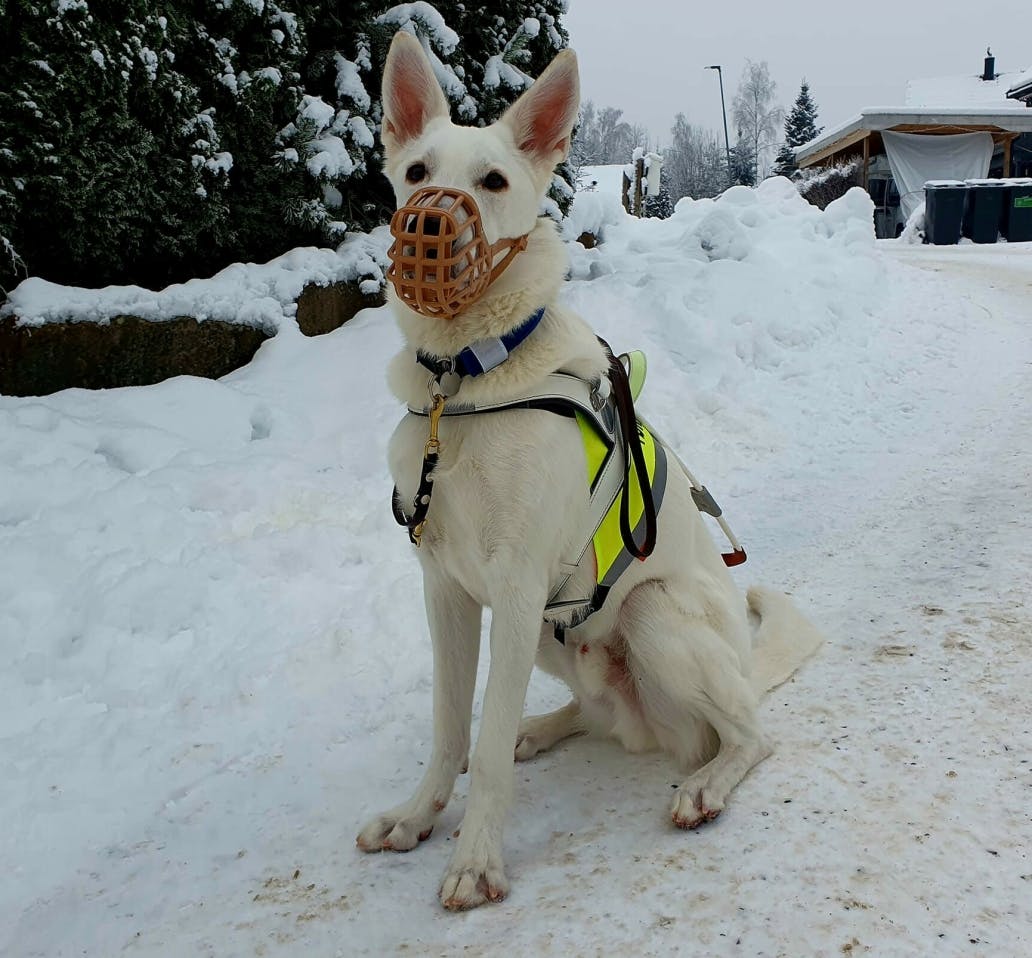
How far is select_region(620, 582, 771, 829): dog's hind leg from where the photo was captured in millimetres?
2250

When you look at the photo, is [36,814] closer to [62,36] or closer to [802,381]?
[62,36]

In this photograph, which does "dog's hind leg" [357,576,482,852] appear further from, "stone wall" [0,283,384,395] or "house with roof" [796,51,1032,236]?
"house with roof" [796,51,1032,236]

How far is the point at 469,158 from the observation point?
86.2 inches

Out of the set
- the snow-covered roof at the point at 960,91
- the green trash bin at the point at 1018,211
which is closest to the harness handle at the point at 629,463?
the green trash bin at the point at 1018,211

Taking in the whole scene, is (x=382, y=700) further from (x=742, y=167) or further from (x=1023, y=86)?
(x=742, y=167)

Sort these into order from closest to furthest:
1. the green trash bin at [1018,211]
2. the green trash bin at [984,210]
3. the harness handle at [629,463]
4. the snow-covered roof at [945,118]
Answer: the harness handle at [629,463]
the green trash bin at [1018,211]
the green trash bin at [984,210]
the snow-covered roof at [945,118]

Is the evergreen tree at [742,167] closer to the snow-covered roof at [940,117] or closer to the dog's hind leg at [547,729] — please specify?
the snow-covered roof at [940,117]

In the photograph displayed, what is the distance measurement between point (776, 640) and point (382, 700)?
4.60ft

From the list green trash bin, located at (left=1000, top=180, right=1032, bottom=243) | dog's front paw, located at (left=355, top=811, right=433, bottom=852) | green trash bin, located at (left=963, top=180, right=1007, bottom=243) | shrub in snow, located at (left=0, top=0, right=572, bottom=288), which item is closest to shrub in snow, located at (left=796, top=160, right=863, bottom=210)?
green trash bin, located at (left=963, top=180, right=1007, bottom=243)

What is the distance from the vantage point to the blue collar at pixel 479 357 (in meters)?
2.13

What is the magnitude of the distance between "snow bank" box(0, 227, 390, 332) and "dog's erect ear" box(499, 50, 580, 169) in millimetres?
2460

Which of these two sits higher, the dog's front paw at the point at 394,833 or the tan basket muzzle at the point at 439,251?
the tan basket muzzle at the point at 439,251

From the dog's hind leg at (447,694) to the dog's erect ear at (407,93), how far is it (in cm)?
136

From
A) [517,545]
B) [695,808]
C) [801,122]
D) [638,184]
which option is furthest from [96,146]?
[801,122]
